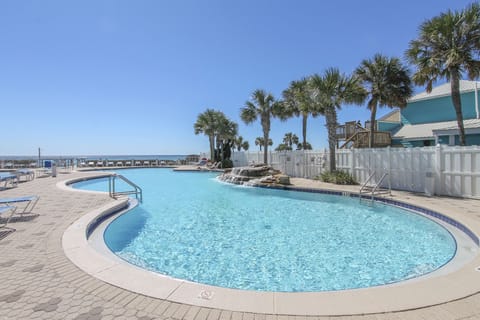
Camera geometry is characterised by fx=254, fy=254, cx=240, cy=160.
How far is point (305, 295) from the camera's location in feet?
9.60

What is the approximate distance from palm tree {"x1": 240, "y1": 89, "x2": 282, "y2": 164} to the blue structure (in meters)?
9.51

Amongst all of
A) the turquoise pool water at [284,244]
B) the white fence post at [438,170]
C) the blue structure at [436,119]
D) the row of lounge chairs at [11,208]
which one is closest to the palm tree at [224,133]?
the blue structure at [436,119]

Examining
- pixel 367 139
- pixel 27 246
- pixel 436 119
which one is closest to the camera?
pixel 27 246

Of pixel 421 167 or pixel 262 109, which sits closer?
pixel 421 167

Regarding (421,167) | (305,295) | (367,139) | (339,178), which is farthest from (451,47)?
(305,295)

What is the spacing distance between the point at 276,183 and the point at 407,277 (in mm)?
10242

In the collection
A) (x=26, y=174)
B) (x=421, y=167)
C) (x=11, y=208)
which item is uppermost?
(x=421, y=167)

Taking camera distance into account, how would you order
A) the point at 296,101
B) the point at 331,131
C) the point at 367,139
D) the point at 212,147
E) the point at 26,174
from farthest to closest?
1. the point at 212,147
2. the point at 296,101
3. the point at 367,139
4. the point at 26,174
5. the point at 331,131

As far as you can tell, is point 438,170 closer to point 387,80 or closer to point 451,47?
point 451,47

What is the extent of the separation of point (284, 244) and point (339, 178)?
28.2 feet

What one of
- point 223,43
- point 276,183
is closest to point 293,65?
point 223,43

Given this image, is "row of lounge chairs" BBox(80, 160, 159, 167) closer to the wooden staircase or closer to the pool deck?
the wooden staircase

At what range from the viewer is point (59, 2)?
10141 millimetres

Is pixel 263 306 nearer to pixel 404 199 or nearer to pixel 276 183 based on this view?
pixel 404 199
